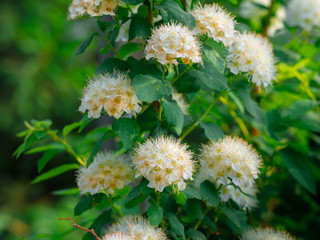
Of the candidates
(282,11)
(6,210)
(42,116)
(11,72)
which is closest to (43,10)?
(11,72)

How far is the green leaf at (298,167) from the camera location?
4.17 ft

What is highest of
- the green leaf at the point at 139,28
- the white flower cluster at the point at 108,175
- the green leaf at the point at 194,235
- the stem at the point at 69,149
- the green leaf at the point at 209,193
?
the green leaf at the point at 139,28

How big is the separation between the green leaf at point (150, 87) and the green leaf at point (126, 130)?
0.36ft

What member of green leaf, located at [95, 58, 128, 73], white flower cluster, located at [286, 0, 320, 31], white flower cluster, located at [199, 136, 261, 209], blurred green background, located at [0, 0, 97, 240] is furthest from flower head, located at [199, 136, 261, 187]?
blurred green background, located at [0, 0, 97, 240]

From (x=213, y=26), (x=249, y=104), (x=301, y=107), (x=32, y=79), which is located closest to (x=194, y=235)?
(x=249, y=104)

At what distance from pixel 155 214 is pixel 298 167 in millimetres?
732

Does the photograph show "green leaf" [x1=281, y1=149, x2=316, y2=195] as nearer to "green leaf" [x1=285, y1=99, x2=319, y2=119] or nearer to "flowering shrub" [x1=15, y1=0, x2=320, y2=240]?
"flowering shrub" [x1=15, y1=0, x2=320, y2=240]

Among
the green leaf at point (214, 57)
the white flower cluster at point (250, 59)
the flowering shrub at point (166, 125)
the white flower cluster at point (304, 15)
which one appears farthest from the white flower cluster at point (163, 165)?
the white flower cluster at point (304, 15)

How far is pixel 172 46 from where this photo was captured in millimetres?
806

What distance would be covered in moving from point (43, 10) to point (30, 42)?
1.57 feet

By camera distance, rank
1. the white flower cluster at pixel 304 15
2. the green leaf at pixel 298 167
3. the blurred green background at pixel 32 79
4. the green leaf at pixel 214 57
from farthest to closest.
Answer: the blurred green background at pixel 32 79
the white flower cluster at pixel 304 15
the green leaf at pixel 298 167
the green leaf at pixel 214 57

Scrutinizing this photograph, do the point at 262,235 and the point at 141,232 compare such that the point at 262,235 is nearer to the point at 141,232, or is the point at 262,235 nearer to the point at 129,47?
the point at 141,232

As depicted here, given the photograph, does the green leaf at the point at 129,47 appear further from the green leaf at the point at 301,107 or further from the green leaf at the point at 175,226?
the green leaf at the point at 301,107

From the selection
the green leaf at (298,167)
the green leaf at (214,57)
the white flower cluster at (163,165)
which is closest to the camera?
the white flower cluster at (163,165)
